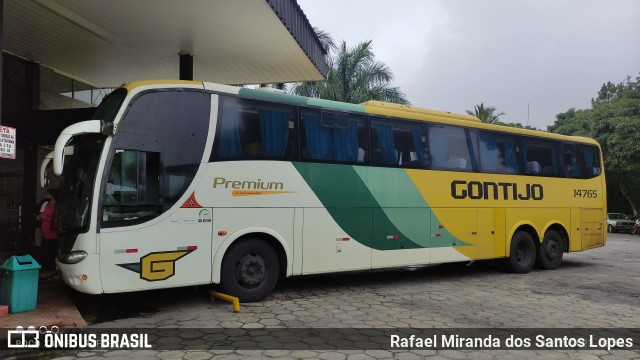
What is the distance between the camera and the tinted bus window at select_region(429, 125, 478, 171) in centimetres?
960

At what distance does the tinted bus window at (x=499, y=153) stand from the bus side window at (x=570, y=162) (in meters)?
1.83

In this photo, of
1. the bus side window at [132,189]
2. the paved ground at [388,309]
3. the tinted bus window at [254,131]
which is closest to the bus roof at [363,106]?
the tinted bus window at [254,131]

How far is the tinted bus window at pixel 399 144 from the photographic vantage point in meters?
8.80

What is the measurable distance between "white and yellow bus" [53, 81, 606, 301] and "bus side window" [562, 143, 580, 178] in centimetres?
124

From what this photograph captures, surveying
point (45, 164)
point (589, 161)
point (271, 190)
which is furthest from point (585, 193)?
point (45, 164)

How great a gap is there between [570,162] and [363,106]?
6.72m

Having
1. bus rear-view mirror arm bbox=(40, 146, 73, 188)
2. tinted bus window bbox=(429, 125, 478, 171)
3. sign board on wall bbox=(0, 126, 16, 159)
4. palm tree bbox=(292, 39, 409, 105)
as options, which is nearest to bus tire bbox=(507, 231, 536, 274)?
tinted bus window bbox=(429, 125, 478, 171)

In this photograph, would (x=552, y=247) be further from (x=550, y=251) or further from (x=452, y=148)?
(x=452, y=148)

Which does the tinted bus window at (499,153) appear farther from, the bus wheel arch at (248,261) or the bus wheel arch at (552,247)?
the bus wheel arch at (248,261)

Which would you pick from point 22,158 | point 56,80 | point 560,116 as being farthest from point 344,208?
point 560,116

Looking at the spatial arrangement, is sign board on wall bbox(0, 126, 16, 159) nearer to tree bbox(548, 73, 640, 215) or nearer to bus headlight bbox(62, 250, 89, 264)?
bus headlight bbox(62, 250, 89, 264)

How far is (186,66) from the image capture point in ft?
34.3

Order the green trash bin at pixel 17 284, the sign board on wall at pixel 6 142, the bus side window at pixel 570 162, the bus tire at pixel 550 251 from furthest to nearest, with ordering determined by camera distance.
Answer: the bus side window at pixel 570 162, the bus tire at pixel 550 251, the green trash bin at pixel 17 284, the sign board on wall at pixel 6 142

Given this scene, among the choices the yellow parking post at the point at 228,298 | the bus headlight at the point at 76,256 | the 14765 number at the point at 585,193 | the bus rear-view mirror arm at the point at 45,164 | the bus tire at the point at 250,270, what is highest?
the bus rear-view mirror arm at the point at 45,164
